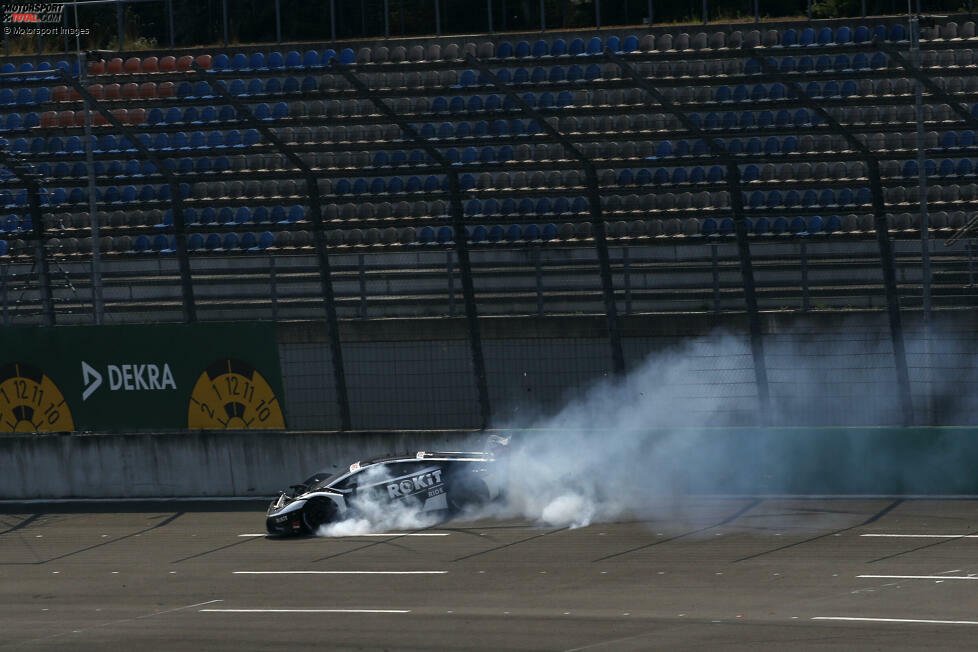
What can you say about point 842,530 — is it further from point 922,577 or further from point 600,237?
point 600,237

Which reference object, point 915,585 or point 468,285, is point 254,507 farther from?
point 915,585

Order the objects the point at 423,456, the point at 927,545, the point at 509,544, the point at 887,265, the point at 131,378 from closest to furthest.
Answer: the point at 927,545 < the point at 509,544 < the point at 423,456 < the point at 887,265 < the point at 131,378

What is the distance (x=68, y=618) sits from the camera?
523 inches

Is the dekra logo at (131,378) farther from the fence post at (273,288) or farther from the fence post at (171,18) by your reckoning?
the fence post at (171,18)

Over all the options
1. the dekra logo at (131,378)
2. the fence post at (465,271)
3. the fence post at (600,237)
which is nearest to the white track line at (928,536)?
the fence post at (600,237)

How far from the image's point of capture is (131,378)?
800 inches

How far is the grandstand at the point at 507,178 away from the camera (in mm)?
21250

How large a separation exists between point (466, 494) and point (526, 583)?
362 cm

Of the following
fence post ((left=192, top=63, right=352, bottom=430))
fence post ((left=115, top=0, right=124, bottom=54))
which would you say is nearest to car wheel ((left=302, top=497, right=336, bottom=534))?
fence post ((left=192, top=63, right=352, bottom=430))

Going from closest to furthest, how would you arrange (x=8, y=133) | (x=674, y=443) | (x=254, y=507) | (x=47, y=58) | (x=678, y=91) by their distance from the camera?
(x=674, y=443)
(x=254, y=507)
(x=678, y=91)
(x=8, y=133)
(x=47, y=58)

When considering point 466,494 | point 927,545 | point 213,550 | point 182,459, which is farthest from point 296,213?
point 927,545

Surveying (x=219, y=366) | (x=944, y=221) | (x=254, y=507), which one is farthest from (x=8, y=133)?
(x=944, y=221)

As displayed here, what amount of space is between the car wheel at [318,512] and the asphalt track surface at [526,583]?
0.22 meters

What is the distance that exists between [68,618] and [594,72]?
15.8 metres
